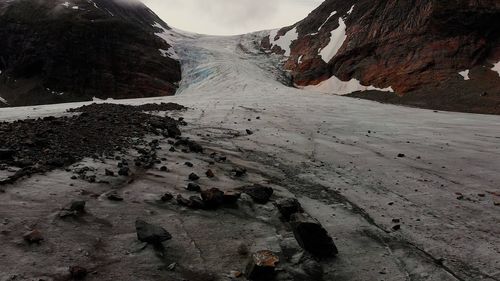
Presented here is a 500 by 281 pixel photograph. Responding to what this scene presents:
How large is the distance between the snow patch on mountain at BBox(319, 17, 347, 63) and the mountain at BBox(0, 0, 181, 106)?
15877 mm

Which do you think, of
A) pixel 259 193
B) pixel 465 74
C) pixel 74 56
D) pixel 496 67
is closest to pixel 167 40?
pixel 74 56

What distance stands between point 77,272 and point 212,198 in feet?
8.97

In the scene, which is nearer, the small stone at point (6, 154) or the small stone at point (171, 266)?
the small stone at point (171, 266)

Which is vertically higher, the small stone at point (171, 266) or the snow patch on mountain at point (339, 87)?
the snow patch on mountain at point (339, 87)

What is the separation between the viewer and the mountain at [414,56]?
1219 inches

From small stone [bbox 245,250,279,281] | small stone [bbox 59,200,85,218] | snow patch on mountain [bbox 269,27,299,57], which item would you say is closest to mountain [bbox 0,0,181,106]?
snow patch on mountain [bbox 269,27,299,57]

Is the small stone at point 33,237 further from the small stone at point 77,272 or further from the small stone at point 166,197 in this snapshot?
the small stone at point 166,197

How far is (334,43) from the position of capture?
4831cm

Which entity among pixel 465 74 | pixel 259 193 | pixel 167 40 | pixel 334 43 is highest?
pixel 334 43

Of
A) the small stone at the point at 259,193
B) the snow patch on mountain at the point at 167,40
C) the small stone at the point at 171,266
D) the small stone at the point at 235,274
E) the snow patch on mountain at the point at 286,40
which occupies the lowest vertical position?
the small stone at the point at 171,266

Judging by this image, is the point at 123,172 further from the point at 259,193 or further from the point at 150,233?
the point at 150,233

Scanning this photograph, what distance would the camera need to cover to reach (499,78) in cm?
2970

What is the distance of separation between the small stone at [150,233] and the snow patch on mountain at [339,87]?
1286 inches

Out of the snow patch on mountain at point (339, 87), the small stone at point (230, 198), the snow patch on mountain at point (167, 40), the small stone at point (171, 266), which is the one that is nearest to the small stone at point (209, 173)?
the small stone at point (230, 198)
